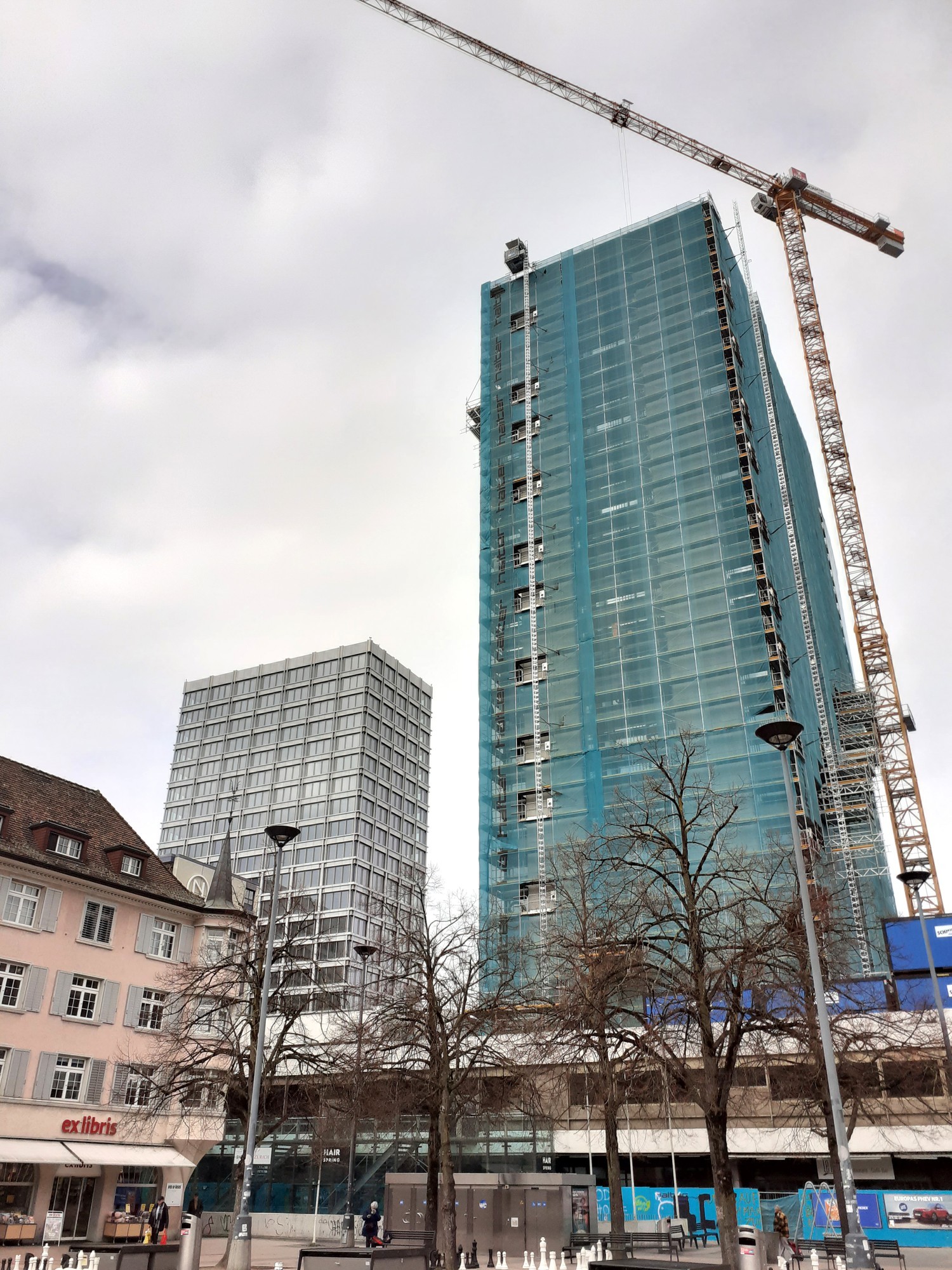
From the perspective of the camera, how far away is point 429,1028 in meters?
30.3

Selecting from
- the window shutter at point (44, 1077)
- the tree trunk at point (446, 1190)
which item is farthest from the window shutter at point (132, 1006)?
the tree trunk at point (446, 1190)

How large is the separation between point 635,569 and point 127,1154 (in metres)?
49.6

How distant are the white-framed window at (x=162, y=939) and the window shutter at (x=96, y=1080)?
496 centimetres

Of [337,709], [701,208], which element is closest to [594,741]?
[701,208]

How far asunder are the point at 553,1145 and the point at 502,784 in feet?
85.5

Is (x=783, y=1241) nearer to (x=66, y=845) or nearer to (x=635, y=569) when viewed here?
(x=66, y=845)

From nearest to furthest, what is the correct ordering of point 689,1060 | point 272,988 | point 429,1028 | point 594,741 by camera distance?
point 429,1028, point 272,988, point 689,1060, point 594,741

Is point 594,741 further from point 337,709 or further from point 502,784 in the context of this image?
point 337,709

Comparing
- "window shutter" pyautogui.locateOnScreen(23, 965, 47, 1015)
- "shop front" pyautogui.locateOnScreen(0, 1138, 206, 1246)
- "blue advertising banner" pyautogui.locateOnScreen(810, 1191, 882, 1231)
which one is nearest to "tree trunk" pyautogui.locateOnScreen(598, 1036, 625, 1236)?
"blue advertising banner" pyautogui.locateOnScreen(810, 1191, 882, 1231)

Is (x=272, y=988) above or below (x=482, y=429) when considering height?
below

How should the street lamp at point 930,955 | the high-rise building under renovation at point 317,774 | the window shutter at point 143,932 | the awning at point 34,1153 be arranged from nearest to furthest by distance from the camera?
the street lamp at point 930,955
the awning at point 34,1153
the window shutter at point 143,932
the high-rise building under renovation at point 317,774

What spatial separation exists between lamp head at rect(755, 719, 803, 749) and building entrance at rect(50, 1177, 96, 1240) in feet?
105

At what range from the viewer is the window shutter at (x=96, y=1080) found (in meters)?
38.8

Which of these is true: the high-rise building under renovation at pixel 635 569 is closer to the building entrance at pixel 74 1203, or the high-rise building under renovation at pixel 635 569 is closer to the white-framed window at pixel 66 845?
the white-framed window at pixel 66 845
